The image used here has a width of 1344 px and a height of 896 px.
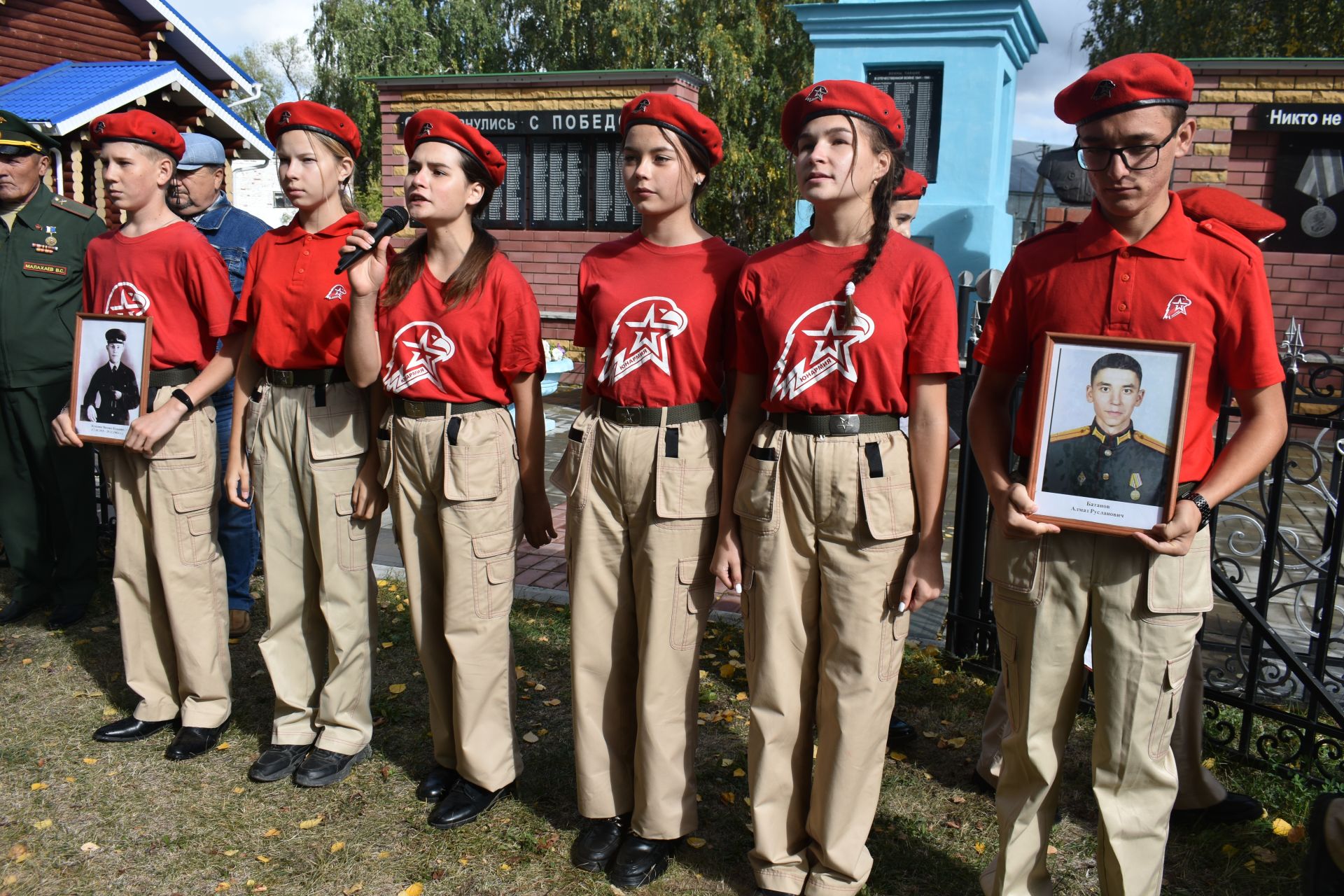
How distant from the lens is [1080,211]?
6957 millimetres

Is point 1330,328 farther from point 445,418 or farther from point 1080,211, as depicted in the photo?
point 445,418

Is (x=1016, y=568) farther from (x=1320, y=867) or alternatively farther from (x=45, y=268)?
(x=45, y=268)

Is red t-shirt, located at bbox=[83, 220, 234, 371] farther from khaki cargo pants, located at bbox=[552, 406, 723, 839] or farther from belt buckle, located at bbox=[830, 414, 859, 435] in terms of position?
belt buckle, located at bbox=[830, 414, 859, 435]

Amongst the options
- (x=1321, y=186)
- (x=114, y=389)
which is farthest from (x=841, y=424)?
(x=1321, y=186)

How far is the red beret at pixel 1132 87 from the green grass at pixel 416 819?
7.29 feet

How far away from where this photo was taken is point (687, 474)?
116 inches

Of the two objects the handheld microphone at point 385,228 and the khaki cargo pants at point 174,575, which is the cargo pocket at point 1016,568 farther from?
the khaki cargo pants at point 174,575

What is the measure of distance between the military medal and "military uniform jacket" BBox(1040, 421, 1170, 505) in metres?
11.6

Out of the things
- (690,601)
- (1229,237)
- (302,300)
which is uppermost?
(1229,237)

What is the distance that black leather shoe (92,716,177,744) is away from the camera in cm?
408

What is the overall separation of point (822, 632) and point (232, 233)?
375 centimetres

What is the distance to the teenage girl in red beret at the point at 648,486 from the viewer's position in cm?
295

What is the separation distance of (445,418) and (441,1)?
98.9 ft

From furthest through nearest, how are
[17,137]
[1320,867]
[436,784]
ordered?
[17,137]
[436,784]
[1320,867]
